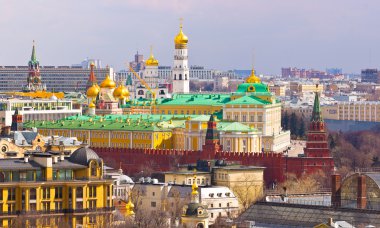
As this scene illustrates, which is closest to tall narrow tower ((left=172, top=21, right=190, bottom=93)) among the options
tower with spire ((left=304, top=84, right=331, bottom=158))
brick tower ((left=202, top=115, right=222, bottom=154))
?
brick tower ((left=202, top=115, right=222, bottom=154))

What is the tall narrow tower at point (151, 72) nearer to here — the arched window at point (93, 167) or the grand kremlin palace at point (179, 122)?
the grand kremlin palace at point (179, 122)

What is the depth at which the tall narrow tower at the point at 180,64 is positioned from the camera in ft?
517

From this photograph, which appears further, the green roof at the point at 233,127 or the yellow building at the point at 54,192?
the green roof at the point at 233,127

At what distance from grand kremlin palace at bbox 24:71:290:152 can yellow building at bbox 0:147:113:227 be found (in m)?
47.2

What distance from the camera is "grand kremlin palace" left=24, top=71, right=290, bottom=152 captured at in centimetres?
11794

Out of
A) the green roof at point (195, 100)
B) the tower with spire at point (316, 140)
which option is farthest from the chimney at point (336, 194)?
the green roof at point (195, 100)

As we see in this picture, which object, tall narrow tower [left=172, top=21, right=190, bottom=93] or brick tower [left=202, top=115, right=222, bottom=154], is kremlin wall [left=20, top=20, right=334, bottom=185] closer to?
brick tower [left=202, top=115, right=222, bottom=154]

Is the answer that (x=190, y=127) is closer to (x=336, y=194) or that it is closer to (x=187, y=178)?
(x=187, y=178)

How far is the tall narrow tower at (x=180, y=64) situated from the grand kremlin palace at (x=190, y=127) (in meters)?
18.8

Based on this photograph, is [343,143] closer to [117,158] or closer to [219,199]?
[117,158]

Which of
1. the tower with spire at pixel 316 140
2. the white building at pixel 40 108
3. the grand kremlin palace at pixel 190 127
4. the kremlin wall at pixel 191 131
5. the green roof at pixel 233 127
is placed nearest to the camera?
the tower with spire at pixel 316 140

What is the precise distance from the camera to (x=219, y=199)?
8588 cm

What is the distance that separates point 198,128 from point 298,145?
17.4 m

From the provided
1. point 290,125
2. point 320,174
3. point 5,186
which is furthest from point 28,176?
point 290,125
